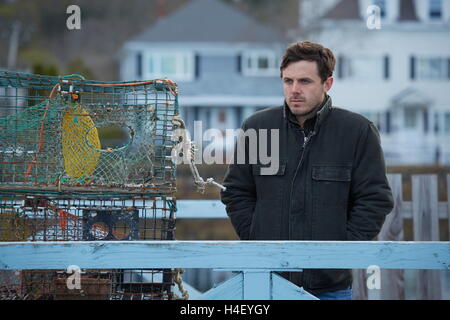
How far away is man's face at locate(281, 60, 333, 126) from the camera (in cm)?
443

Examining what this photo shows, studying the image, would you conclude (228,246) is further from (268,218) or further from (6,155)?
(6,155)

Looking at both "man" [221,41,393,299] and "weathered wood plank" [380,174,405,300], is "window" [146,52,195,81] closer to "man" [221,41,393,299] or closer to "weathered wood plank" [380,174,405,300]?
"weathered wood plank" [380,174,405,300]

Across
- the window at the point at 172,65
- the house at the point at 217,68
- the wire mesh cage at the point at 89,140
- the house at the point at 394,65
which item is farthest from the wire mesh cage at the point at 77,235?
the window at the point at 172,65

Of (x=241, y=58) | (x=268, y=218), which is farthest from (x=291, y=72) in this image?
(x=241, y=58)

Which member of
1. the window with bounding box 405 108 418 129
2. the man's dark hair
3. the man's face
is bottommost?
the man's face

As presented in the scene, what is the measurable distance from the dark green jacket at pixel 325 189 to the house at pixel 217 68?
120 feet

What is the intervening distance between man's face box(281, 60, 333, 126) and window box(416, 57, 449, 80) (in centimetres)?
3767

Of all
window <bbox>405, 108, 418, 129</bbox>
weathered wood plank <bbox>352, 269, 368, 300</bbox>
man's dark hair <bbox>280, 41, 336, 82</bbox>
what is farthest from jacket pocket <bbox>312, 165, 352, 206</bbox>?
window <bbox>405, 108, 418, 129</bbox>

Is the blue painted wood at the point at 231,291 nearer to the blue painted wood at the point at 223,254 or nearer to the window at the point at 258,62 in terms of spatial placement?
the blue painted wood at the point at 223,254

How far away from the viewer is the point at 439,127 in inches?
1597

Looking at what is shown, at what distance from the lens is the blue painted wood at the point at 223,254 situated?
362cm
